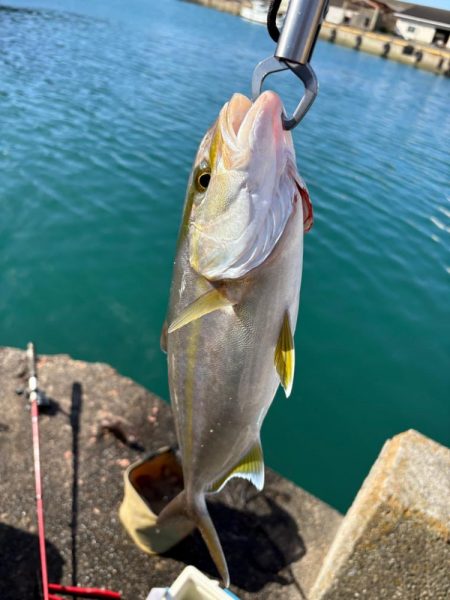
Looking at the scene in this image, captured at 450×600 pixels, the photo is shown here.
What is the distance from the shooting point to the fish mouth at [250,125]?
1869 mm

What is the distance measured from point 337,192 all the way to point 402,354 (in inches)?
278

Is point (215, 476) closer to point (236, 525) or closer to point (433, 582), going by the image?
point (433, 582)

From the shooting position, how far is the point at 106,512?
14.1 feet

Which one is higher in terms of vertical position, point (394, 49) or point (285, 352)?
point (394, 49)

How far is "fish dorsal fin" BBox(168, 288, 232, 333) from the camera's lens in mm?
2098

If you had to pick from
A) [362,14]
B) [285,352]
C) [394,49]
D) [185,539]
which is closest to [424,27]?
[362,14]

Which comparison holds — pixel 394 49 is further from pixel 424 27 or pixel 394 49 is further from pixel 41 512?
pixel 41 512

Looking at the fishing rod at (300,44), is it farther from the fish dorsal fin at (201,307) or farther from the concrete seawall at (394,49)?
the concrete seawall at (394,49)

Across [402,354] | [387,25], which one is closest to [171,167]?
[402,354]

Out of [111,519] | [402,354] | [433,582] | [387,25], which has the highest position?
[387,25]

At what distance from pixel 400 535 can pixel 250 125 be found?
2.44 meters

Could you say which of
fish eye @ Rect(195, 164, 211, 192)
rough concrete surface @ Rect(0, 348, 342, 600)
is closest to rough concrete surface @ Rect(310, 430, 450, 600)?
rough concrete surface @ Rect(0, 348, 342, 600)

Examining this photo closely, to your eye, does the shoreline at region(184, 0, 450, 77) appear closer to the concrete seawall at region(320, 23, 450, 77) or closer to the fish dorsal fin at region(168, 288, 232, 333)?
the concrete seawall at region(320, 23, 450, 77)

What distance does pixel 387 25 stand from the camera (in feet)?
262
